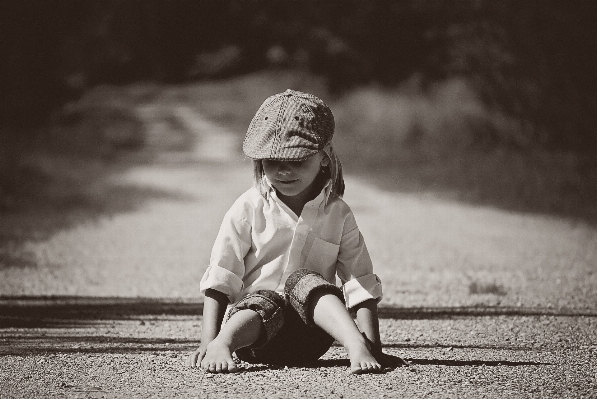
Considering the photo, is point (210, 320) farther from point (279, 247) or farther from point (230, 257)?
point (279, 247)

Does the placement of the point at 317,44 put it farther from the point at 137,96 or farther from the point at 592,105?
the point at 592,105

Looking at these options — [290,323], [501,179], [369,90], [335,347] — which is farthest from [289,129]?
[369,90]

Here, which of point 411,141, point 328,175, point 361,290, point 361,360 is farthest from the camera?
point 411,141

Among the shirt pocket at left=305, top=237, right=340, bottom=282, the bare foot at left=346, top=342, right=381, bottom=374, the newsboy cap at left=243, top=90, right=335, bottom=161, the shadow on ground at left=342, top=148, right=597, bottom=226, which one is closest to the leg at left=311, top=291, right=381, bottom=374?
the bare foot at left=346, top=342, right=381, bottom=374

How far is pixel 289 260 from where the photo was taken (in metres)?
4.07

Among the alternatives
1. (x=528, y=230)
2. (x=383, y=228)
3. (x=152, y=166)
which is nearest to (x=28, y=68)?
(x=152, y=166)

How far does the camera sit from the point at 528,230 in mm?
10625

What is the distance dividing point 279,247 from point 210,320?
38cm

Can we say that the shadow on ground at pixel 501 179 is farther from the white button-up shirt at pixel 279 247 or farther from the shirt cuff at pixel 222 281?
the shirt cuff at pixel 222 281

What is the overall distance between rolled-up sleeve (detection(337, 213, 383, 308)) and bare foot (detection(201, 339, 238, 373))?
1.68 ft

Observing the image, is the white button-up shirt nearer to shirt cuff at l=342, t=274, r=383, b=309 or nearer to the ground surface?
shirt cuff at l=342, t=274, r=383, b=309

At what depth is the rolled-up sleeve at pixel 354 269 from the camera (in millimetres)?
4059

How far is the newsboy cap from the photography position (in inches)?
157

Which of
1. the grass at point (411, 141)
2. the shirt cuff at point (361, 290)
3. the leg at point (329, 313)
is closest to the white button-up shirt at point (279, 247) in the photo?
the shirt cuff at point (361, 290)
